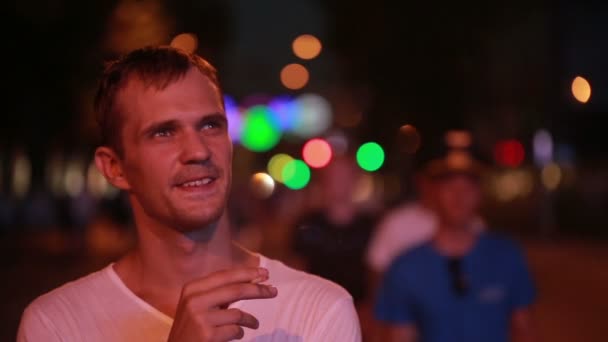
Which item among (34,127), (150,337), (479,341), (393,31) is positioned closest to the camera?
(150,337)

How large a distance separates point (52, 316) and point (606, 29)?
10.3ft

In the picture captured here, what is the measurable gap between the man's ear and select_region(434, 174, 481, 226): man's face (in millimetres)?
2998

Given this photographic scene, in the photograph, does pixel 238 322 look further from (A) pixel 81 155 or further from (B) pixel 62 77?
(A) pixel 81 155

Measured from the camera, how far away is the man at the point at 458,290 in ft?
17.5

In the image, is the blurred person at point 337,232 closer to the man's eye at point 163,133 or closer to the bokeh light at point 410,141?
the bokeh light at point 410,141

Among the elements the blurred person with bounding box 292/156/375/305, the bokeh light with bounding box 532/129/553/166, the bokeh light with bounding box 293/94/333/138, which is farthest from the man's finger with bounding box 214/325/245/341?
the bokeh light with bounding box 532/129/553/166

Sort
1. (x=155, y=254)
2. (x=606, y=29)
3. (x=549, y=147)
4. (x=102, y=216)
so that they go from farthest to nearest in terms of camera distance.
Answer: (x=102, y=216)
(x=549, y=147)
(x=606, y=29)
(x=155, y=254)

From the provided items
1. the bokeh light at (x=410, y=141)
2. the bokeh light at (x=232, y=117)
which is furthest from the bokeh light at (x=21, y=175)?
the bokeh light at (x=410, y=141)

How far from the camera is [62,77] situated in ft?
87.4

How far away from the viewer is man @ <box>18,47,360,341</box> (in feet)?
9.35

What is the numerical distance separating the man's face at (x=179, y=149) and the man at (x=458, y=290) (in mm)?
2702

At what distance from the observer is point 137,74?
2.98 m

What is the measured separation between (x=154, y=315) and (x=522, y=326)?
303cm

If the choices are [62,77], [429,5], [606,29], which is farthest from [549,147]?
[606,29]
